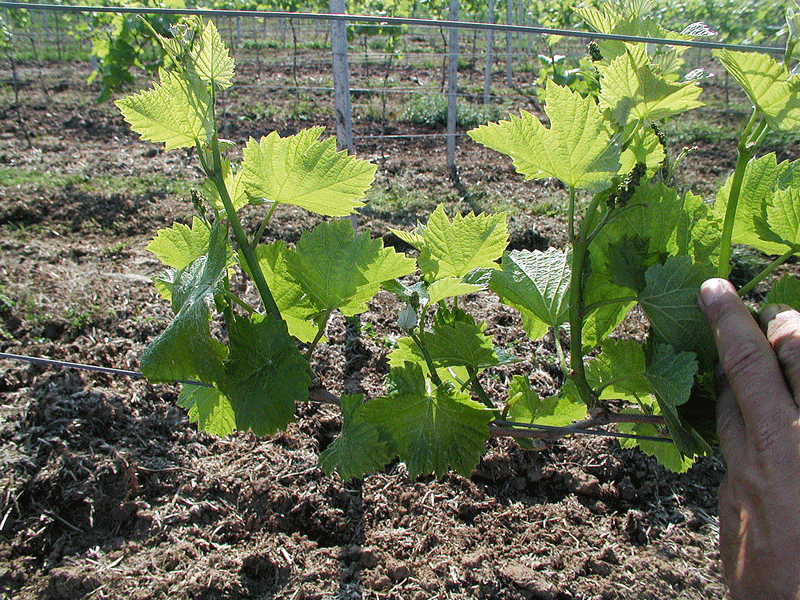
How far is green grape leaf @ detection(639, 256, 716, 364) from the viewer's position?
88 cm

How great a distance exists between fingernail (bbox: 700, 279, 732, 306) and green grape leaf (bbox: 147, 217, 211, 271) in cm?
85

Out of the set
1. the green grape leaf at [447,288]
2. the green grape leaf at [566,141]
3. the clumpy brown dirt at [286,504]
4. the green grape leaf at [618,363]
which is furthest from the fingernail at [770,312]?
the clumpy brown dirt at [286,504]

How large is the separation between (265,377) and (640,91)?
708 mm

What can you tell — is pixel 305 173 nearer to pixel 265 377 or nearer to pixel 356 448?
pixel 265 377

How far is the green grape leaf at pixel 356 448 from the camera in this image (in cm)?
91

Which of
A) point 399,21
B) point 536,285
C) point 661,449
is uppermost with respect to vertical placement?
point 399,21

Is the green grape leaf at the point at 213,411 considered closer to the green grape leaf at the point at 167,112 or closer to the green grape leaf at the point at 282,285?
the green grape leaf at the point at 282,285

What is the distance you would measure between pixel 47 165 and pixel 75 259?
3032mm

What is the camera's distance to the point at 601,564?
7.55 ft

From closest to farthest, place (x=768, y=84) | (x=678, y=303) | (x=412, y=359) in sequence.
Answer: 1. (x=768, y=84)
2. (x=678, y=303)
3. (x=412, y=359)

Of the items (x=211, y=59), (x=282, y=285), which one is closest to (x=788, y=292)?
(x=282, y=285)

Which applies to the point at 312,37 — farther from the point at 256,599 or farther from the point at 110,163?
the point at 256,599

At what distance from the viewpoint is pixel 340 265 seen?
99 cm

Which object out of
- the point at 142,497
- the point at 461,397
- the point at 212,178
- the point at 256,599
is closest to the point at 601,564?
the point at 256,599
